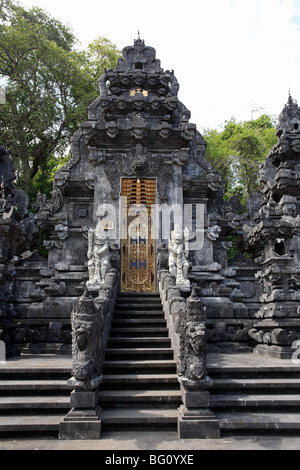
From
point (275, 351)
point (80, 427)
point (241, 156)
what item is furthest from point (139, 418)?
point (241, 156)

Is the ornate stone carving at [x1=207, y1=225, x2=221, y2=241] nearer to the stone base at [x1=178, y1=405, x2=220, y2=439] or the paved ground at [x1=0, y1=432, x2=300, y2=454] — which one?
the stone base at [x1=178, y1=405, x2=220, y2=439]

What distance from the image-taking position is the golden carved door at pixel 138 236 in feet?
37.6

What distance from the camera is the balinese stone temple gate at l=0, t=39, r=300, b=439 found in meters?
5.34

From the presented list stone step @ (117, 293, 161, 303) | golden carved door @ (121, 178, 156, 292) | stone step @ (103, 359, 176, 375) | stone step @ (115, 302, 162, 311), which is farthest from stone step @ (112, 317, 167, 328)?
golden carved door @ (121, 178, 156, 292)

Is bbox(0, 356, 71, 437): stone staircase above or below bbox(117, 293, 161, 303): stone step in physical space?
below

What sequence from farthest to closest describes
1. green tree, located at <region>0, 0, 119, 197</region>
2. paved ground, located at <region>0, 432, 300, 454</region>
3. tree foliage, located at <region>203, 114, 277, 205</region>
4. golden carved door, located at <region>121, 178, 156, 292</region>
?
tree foliage, located at <region>203, 114, 277, 205</region>
green tree, located at <region>0, 0, 119, 197</region>
golden carved door, located at <region>121, 178, 156, 292</region>
paved ground, located at <region>0, 432, 300, 454</region>

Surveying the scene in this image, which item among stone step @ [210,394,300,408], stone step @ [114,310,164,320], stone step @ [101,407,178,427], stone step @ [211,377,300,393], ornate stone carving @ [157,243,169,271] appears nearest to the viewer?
stone step @ [101,407,178,427]

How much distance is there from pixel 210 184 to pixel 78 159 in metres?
4.56

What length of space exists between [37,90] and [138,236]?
46.4ft

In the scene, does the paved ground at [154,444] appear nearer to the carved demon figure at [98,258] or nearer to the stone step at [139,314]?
the stone step at [139,314]

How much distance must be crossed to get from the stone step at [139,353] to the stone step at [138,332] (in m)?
0.93

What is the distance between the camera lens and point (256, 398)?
5613 millimetres

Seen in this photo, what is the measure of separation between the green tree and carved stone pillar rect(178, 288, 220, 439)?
51.7ft
